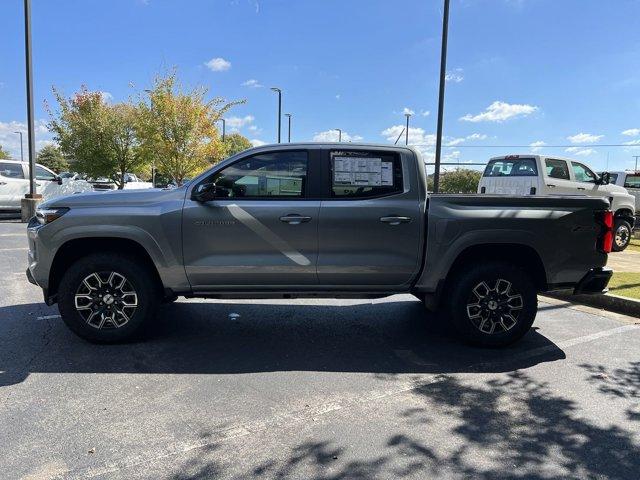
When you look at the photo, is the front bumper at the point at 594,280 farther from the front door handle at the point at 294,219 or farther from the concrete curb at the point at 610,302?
the front door handle at the point at 294,219

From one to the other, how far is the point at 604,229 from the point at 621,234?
857 cm

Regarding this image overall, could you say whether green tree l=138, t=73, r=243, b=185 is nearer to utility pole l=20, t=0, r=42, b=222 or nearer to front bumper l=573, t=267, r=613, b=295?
utility pole l=20, t=0, r=42, b=222

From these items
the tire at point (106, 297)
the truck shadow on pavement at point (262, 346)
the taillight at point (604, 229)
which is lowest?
the truck shadow on pavement at point (262, 346)

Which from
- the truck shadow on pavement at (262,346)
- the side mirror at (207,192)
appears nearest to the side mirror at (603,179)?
the truck shadow on pavement at (262,346)

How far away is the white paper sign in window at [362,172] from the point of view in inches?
186

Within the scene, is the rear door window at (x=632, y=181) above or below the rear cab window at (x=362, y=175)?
above

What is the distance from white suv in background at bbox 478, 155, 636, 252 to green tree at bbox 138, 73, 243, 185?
1179 cm

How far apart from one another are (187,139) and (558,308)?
636 inches

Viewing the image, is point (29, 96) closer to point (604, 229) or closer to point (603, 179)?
point (604, 229)

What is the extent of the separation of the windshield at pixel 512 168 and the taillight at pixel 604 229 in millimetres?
7151

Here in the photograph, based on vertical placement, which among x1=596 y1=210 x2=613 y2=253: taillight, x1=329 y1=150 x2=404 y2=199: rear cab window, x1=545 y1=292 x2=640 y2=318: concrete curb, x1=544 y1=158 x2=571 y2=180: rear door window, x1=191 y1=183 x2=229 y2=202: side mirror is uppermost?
x1=544 y1=158 x2=571 y2=180: rear door window

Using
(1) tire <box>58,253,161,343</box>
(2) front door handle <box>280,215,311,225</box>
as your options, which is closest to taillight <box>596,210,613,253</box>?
(2) front door handle <box>280,215,311,225</box>

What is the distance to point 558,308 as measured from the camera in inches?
258

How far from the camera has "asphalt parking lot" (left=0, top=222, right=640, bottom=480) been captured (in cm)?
285
